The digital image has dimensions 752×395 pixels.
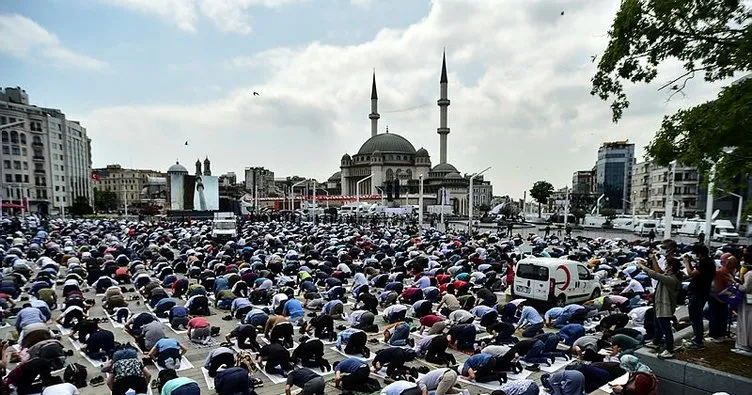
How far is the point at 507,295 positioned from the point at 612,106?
1001 centimetres

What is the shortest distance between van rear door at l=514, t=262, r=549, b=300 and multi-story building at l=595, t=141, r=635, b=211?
104771mm

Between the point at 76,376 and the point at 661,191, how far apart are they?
86.6 metres

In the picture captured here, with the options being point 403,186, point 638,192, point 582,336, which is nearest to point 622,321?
point 582,336

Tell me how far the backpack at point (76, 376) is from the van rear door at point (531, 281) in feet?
42.2

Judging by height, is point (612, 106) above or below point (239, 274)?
above

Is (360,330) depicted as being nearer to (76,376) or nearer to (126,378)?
(126,378)

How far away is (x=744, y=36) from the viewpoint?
21.4 feet

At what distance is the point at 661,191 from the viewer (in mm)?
73188

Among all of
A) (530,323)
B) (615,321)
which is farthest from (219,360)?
(615,321)

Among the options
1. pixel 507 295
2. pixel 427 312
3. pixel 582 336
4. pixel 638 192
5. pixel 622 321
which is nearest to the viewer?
pixel 582 336

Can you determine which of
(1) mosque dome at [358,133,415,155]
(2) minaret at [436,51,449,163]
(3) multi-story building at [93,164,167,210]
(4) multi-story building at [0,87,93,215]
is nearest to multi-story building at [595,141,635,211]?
(2) minaret at [436,51,449,163]

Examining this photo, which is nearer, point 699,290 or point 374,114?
point 699,290

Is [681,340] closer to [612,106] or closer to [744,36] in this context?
[612,106]

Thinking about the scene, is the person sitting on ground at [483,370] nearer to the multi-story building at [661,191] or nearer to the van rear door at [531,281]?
the van rear door at [531,281]
